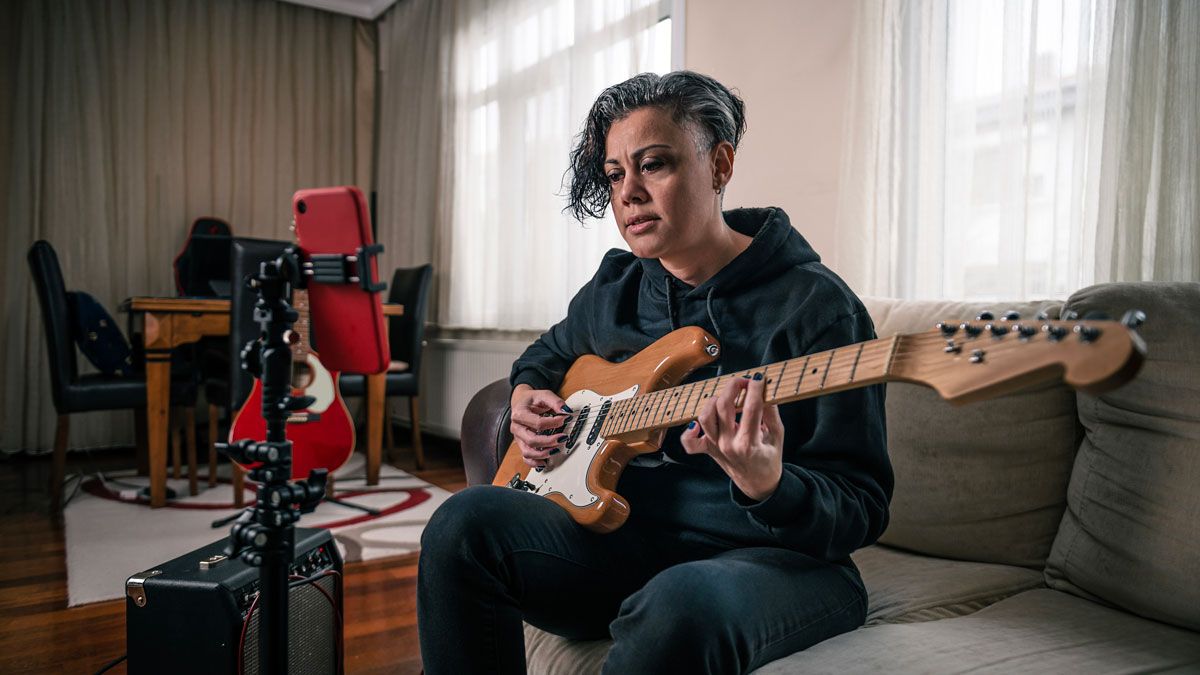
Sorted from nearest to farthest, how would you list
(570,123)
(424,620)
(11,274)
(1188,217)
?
1. (424,620)
2. (1188,217)
3. (570,123)
4. (11,274)

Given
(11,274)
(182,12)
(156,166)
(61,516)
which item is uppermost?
(182,12)

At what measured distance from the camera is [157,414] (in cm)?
293

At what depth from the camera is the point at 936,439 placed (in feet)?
4.16

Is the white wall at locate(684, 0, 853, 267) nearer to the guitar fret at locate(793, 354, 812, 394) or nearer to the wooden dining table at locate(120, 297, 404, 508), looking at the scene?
the guitar fret at locate(793, 354, 812, 394)

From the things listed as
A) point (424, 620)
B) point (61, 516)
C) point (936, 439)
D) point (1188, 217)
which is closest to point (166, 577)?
point (424, 620)

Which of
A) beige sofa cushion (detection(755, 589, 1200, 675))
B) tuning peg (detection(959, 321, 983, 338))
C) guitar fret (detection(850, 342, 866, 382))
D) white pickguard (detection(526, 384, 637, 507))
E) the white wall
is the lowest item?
beige sofa cushion (detection(755, 589, 1200, 675))

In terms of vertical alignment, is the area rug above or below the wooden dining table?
below

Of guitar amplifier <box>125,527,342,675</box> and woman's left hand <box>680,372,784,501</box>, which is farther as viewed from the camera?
guitar amplifier <box>125,527,342,675</box>

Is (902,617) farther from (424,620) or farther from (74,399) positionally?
(74,399)

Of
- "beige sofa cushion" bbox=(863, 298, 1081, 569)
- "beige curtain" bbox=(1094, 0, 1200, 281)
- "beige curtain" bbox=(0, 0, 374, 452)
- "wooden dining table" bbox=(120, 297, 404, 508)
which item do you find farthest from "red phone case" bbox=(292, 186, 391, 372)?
"beige curtain" bbox=(0, 0, 374, 452)

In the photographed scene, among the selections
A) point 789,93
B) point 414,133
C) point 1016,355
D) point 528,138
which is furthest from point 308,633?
point 414,133

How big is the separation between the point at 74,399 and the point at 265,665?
8.68 feet

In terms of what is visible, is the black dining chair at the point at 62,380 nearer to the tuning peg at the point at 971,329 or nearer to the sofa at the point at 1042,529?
the sofa at the point at 1042,529

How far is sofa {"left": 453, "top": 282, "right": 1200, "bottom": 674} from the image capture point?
3.05 ft
